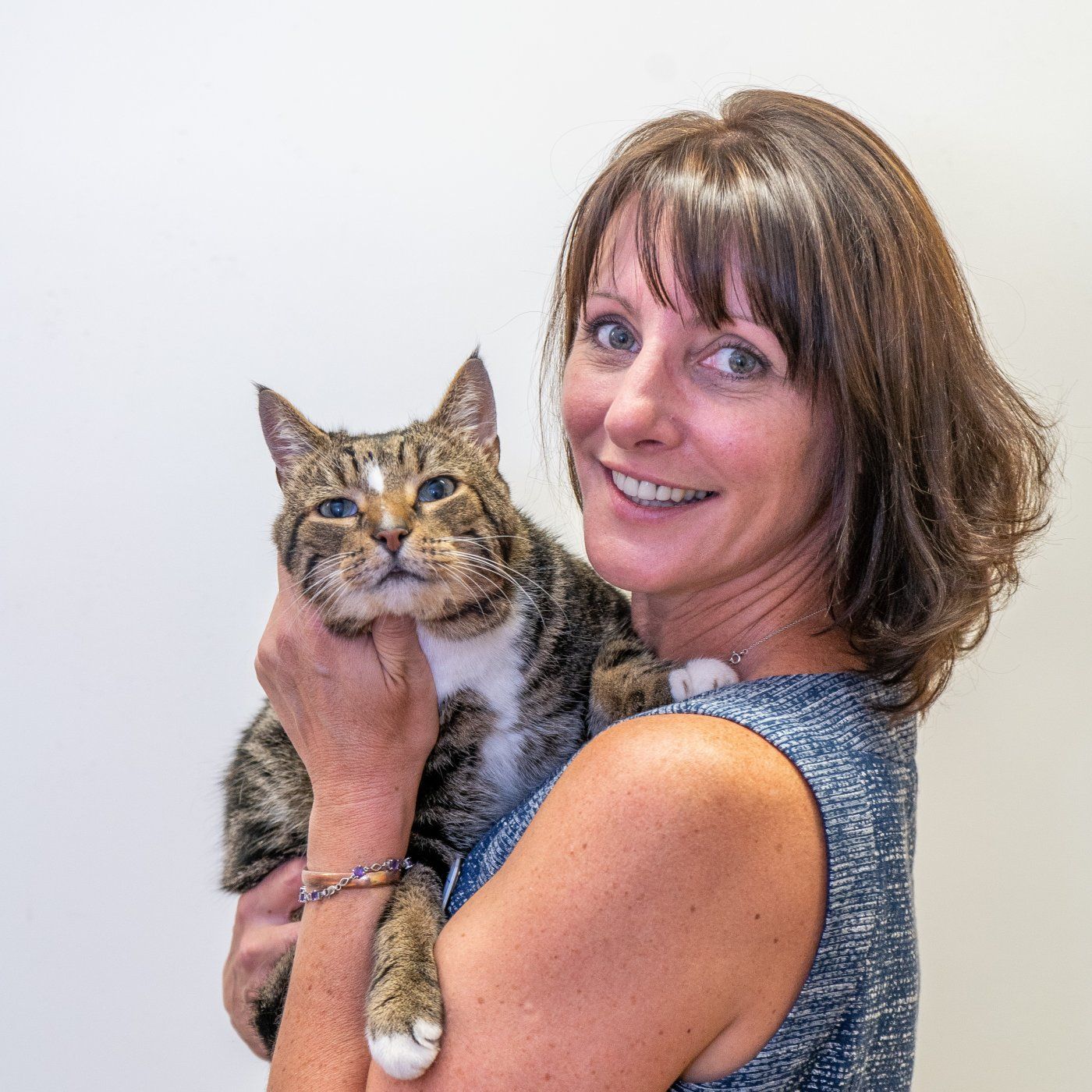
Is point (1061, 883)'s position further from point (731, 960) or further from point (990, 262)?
point (731, 960)

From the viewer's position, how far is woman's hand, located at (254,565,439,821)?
139 cm

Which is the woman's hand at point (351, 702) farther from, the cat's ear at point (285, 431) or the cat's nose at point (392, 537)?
the cat's ear at point (285, 431)

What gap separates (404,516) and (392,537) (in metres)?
0.05

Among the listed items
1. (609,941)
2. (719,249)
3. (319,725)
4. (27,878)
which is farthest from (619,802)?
(27,878)

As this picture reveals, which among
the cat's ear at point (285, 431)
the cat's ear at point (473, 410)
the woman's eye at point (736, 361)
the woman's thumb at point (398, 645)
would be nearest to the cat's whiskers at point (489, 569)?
the woman's thumb at point (398, 645)

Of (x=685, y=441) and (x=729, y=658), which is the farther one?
(x=729, y=658)

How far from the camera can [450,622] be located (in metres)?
1.55

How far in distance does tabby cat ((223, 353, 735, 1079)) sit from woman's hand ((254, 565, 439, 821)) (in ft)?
0.13

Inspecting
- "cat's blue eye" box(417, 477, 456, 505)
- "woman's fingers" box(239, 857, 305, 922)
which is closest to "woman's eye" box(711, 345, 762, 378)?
"cat's blue eye" box(417, 477, 456, 505)

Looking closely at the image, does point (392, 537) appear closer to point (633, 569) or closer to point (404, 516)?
point (404, 516)

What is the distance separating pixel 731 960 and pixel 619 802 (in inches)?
7.3

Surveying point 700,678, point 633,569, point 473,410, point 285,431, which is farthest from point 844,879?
point 285,431

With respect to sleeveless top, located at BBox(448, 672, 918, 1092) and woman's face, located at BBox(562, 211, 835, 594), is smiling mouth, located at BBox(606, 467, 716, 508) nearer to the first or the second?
woman's face, located at BBox(562, 211, 835, 594)

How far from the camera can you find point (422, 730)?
1462 mm
